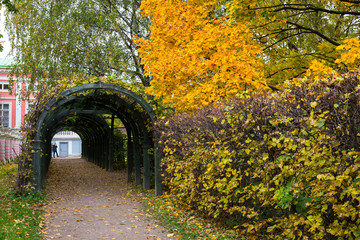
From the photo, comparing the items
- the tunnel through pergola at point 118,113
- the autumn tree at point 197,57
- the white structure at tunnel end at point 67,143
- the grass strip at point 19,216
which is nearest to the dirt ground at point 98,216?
the grass strip at point 19,216

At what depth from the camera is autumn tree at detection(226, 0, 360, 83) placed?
8734mm

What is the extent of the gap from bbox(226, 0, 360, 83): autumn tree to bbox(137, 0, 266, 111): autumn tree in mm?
615

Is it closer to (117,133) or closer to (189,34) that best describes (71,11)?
(189,34)

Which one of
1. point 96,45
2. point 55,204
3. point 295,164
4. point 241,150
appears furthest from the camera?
point 96,45

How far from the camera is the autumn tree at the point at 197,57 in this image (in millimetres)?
8344

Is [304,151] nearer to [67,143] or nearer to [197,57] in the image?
[197,57]

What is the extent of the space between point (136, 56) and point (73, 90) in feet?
19.6

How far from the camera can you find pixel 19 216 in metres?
7.25

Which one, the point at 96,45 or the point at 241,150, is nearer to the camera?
the point at 241,150

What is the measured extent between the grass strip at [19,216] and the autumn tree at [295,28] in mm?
6214

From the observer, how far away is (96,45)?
1480 cm

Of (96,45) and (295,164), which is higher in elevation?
(96,45)

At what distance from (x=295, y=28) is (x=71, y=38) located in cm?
902

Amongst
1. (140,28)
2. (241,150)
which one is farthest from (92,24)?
(241,150)
